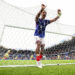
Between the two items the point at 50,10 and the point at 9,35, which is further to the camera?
the point at 50,10

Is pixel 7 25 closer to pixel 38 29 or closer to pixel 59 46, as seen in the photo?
pixel 38 29

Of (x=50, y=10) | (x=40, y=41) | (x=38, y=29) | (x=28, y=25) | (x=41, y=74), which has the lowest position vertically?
(x=41, y=74)

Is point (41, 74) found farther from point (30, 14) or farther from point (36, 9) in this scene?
point (36, 9)

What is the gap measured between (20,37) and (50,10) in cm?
193

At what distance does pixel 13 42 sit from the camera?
5664 mm

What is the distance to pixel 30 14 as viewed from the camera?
5957mm

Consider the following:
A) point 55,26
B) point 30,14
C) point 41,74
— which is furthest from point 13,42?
point 41,74

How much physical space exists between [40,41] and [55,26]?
8.30 ft

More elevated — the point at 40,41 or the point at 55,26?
the point at 55,26

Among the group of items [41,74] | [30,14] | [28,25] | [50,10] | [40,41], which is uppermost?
[50,10]

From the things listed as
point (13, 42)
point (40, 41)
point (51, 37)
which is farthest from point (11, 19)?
point (51, 37)

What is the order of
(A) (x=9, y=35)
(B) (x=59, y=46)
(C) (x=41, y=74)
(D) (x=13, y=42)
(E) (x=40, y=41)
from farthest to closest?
(B) (x=59, y=46)
(D) (x=13, y=42)
(A) (x=9, y=35)
(E) (x=40, y=41)
(C) (x=41, y=74)

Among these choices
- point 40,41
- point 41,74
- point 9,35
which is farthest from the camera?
point 9,35

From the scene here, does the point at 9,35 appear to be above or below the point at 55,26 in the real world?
below
